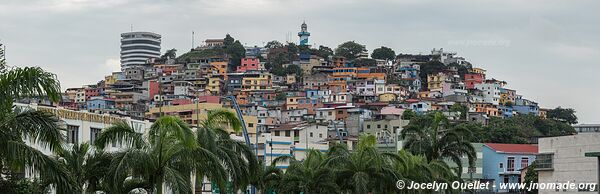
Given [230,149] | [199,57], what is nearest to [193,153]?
[230,149]

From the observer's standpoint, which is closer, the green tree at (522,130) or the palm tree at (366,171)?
the palm tree at (366,171)

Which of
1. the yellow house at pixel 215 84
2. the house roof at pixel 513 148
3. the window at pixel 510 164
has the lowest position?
the window at pixel 510 164

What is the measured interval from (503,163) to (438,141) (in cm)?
3552

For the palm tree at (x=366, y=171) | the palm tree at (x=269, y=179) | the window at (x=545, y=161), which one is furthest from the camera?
the window at (x=545, y=161)

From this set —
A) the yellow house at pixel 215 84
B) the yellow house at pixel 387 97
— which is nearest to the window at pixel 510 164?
the yellow house at pixel 387 97

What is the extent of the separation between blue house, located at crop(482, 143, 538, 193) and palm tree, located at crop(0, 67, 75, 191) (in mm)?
65769

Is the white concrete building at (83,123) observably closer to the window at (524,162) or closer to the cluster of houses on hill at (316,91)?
the window at (524,162)

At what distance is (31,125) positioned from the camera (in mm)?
19156

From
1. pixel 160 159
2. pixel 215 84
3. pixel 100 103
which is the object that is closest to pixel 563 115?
pixel 215 84

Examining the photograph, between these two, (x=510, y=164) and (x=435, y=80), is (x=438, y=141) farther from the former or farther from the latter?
(x=435, y=80)

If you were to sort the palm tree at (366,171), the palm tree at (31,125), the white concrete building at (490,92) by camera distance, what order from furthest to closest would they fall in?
1. the white concrete building at (490,92)
2. the palm tree at (366,171)
3. the palm tree at (31,125)

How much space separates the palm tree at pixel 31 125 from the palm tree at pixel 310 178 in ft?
74.1

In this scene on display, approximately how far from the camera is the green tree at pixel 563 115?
150875 mm

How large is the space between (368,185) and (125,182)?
12.7 meters
